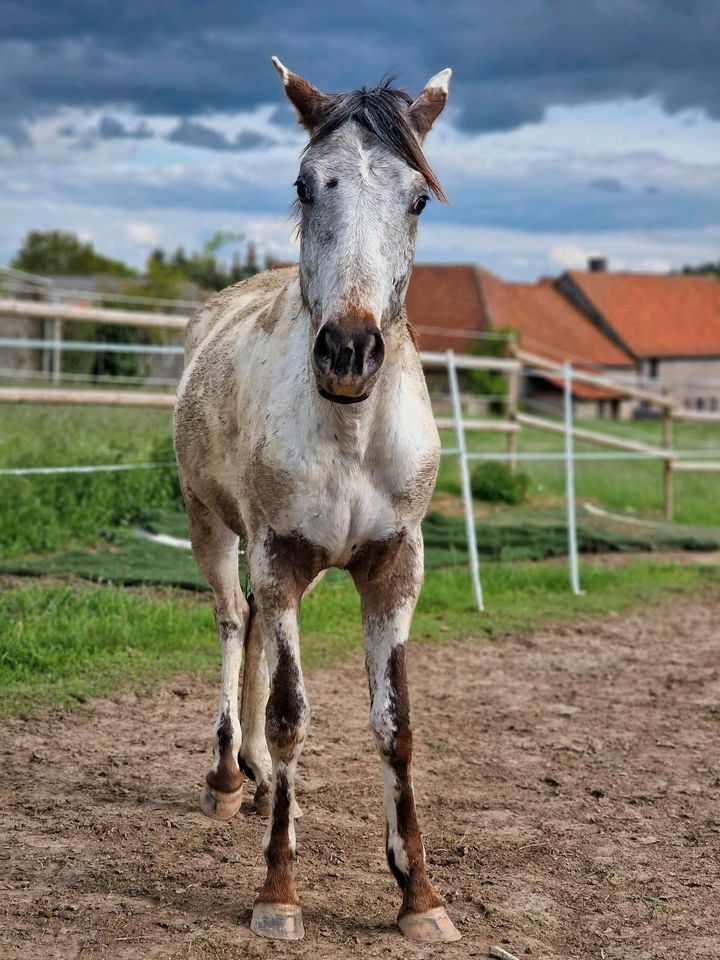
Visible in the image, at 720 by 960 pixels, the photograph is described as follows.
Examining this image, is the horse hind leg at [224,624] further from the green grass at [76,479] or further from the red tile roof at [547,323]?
the red tile roof at [547,323]

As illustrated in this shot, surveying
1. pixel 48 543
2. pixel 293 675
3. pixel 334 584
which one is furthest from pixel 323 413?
pixel 48 543

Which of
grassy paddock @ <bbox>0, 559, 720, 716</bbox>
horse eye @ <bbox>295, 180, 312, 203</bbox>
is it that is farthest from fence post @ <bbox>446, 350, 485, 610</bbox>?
horse eye @ <bbox>295, 180, 312, 203</bbox>

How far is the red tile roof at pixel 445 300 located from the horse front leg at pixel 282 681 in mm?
38204

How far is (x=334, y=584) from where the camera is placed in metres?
8.59

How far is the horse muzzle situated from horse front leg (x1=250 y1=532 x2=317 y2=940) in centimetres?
79

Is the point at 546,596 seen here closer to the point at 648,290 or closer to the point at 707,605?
the point at 707,605

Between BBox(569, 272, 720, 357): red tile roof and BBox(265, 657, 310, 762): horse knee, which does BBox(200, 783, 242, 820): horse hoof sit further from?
BBox(569, 272, 720, 357): red tile roof

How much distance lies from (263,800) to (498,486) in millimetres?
8554

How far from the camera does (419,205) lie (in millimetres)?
3365

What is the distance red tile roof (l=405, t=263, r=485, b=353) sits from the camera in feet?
142

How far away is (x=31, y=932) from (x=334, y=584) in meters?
5.40

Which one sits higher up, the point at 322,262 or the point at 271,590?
the point at 322,262

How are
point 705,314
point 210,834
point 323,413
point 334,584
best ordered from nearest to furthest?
1. point 323,413
2. point 210,834
3. point 334,584
4. point 705,314

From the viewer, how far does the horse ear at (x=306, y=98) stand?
3516 millimetres
